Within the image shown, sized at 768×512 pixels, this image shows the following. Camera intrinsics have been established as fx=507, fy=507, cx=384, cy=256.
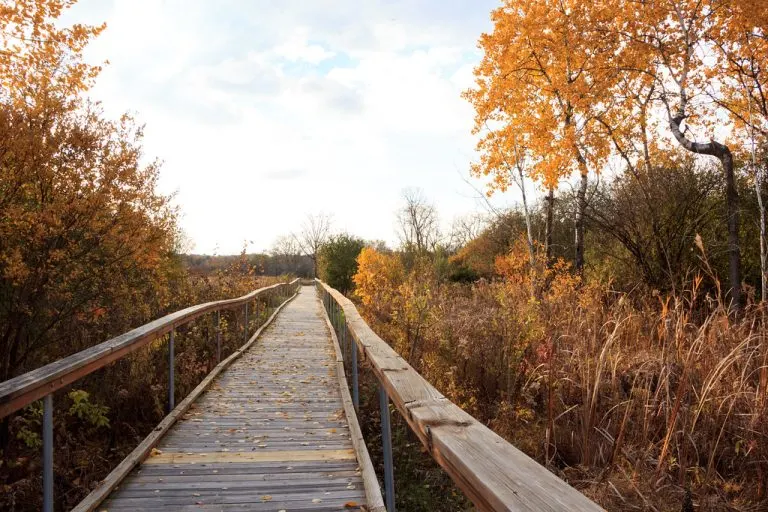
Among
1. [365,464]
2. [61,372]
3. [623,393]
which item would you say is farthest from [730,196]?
[61,372]

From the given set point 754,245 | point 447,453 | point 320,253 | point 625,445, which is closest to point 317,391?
point 625,445

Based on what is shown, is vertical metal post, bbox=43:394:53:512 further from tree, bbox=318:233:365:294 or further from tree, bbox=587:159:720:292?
tree, bbox=318:233:365:294

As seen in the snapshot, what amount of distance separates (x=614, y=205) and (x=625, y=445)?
9.30m

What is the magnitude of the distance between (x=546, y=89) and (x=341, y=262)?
55.2ft

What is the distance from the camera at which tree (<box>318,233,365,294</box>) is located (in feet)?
95.5

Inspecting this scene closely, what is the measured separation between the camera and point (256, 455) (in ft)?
12.6

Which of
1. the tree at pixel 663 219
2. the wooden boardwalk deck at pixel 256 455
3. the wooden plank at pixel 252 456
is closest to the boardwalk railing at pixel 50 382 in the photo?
the wooden plank at pixel 252 456

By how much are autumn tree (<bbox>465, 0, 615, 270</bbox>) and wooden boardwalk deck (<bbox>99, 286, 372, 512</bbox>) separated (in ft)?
34.0

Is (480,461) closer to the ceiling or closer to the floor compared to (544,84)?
closer to the floor

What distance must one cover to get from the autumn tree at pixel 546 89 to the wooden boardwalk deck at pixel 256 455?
34.0 ft

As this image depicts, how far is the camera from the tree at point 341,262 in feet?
95.5

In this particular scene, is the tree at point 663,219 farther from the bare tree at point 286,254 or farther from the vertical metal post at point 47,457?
the bare tree at point 286,254

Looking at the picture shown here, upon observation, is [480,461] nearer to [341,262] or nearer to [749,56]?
[749,56]

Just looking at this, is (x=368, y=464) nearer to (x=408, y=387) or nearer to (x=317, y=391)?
(x=408, y=387)
